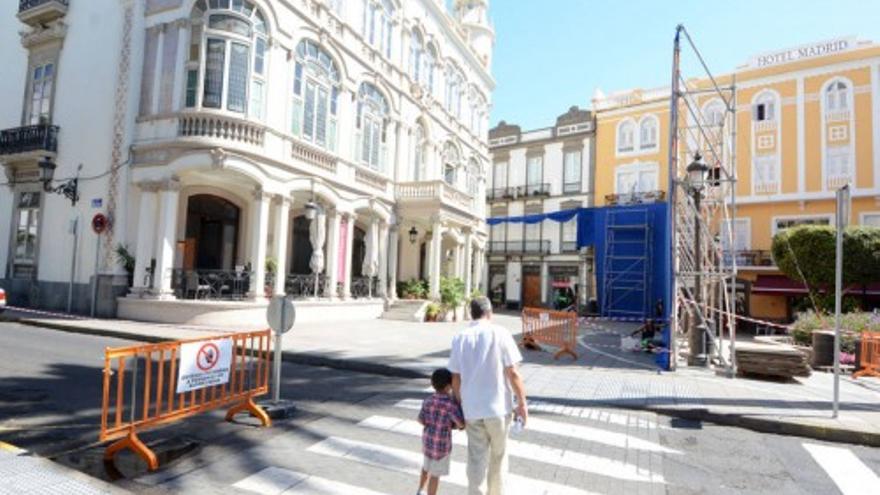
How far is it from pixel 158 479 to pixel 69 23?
18.8m

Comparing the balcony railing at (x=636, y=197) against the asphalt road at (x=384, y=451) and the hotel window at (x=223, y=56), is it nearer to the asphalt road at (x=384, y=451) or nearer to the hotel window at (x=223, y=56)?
the hotel window at (x=223, y=56)

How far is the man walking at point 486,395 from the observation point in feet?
12.2

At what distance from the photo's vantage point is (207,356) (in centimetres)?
555

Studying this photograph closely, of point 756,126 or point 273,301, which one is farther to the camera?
point 756,126

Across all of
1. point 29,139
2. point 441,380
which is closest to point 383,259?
point 29,139

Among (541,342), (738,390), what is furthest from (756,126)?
(738,390)

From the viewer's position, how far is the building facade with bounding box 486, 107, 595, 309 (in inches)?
1426

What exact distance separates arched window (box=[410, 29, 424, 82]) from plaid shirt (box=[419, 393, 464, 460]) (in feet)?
69.9

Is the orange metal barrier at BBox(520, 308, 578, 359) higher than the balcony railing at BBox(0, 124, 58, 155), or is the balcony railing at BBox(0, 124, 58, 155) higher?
the balcony railing at BBox(0, 124, 58, 155)

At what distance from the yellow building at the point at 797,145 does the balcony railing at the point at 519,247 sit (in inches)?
340

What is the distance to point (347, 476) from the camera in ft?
15.0

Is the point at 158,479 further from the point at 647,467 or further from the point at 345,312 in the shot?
the point at 345,312

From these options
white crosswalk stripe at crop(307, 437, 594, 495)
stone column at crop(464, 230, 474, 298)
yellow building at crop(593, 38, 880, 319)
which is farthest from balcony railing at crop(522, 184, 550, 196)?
white crosswalk stripe at crop(307, 437, 594, 495)

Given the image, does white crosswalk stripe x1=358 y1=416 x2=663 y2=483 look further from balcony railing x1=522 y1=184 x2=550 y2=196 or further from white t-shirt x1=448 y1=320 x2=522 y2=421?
balcony railing x1=522 y1=184 x2=550 y2=196
